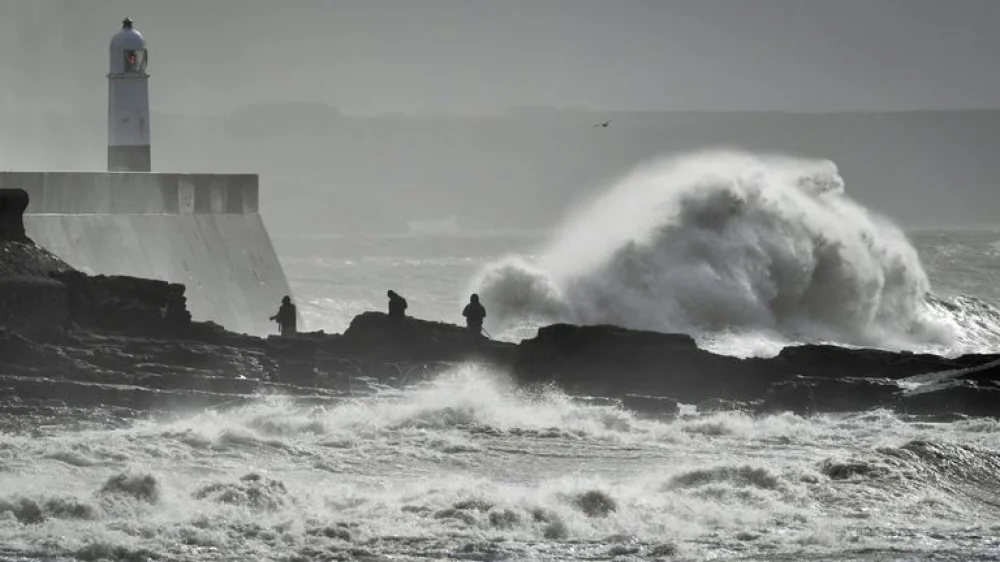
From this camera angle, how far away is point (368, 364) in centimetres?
1931

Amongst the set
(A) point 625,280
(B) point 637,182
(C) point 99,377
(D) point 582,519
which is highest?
(B) point 637,182

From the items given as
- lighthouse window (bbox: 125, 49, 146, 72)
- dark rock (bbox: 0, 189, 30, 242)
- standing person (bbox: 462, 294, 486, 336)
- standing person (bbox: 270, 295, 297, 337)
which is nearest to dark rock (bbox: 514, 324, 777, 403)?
standing person (bbox: 462, 294, 486, 336)

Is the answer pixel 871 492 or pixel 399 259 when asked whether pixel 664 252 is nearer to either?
pixel 871 492

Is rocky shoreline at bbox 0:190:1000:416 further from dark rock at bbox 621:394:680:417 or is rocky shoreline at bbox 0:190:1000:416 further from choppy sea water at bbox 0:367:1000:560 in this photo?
choppy sea water at bbox 0:367:1000:560

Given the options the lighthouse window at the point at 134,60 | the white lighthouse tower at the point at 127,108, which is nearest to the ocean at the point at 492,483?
the white lighthouse tower at the point at 127,108

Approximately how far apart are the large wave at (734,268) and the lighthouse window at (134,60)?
6.81 meters

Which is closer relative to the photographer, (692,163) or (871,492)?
(871,492)

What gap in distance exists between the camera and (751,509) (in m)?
13.9

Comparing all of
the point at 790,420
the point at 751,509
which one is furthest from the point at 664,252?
the point at 751,509

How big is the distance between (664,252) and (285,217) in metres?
43.4

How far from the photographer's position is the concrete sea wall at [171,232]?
72.1ft

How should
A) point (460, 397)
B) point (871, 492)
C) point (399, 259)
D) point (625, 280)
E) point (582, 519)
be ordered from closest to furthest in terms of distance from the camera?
point (582, 519) < point (871, 492) < point (460, 397) < point (625, 280) < point (399, 259)

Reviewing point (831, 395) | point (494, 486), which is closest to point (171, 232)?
point (831, 395)

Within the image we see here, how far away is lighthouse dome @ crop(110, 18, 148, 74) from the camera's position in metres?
25.5
